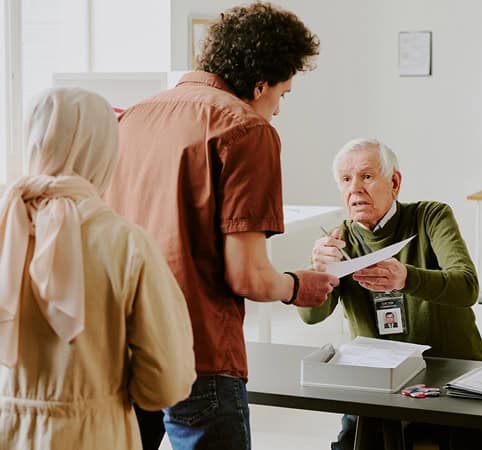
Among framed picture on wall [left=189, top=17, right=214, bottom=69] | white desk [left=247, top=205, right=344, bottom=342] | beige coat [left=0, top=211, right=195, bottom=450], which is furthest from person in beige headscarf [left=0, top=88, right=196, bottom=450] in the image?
framed picture on wall [left=189, top=17, right=214, bottom=69]

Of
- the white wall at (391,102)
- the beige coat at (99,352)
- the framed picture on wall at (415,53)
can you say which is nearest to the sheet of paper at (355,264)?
the beige coat at (99,352)

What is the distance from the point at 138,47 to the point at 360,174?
389 centimetres

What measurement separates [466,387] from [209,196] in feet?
2.53

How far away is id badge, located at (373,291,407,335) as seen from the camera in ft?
8.75

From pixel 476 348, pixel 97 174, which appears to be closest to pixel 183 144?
pixel 97 174

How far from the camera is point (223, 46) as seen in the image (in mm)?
2004

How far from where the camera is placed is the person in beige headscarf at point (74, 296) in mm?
1496

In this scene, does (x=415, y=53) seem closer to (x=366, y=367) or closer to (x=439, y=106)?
(x=439, y=106)

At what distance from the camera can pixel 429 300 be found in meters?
2.60

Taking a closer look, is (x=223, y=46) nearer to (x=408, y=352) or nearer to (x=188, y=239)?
(x=188, y=239)

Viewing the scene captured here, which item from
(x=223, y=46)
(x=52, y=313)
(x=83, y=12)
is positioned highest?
(x=83, y=12)

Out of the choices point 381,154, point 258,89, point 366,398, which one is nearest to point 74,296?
point 258,89

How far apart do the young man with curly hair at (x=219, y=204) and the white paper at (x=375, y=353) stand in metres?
0.39

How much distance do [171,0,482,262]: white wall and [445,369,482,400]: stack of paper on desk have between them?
16.3 ft
